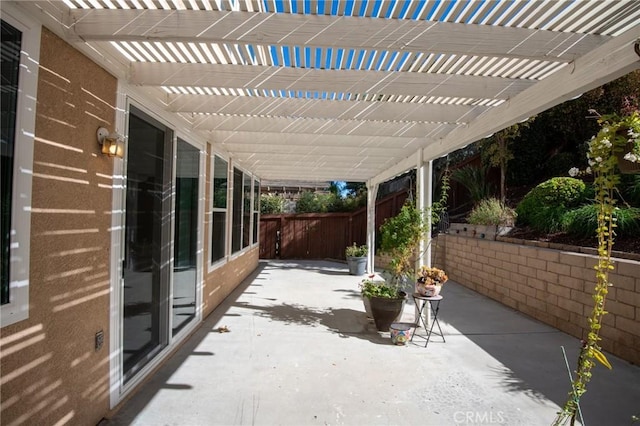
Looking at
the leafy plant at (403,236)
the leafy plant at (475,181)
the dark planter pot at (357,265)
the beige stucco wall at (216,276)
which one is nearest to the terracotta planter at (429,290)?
the leafy plant at (403,236)

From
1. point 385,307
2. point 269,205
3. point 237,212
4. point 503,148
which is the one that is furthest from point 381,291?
point 269,205

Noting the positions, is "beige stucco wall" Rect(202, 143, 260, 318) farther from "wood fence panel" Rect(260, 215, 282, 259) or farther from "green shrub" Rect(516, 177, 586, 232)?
"green shrub" Rect(516, 177, 586, 232)

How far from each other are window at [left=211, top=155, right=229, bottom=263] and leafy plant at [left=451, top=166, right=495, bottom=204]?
A: 663 centimetres

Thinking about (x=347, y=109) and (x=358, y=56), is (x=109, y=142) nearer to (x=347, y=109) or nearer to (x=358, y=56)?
(x=358, y=56)

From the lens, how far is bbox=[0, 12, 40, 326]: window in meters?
1.52

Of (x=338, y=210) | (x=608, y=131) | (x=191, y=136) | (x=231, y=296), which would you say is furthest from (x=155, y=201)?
(x=338, y=210)

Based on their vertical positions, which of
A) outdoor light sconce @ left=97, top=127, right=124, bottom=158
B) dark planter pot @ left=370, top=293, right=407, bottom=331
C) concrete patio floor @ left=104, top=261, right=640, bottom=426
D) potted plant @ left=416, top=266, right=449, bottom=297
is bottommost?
concrete patio floor @ left=104, top=261, right=640, bottom=426

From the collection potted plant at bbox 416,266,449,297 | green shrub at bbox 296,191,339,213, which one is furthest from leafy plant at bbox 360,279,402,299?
green shrub at bbox 296,191,339,213

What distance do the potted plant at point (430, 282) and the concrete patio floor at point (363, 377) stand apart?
1.84 feet

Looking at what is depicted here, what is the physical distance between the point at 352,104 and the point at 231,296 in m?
3.89

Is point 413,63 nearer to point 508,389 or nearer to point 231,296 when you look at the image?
point 508,389

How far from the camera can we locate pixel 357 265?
27.7 feet

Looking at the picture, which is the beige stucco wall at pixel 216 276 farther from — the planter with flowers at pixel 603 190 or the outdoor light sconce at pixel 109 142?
the planter with flowers at pixel 603 190

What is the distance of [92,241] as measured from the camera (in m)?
2.16
